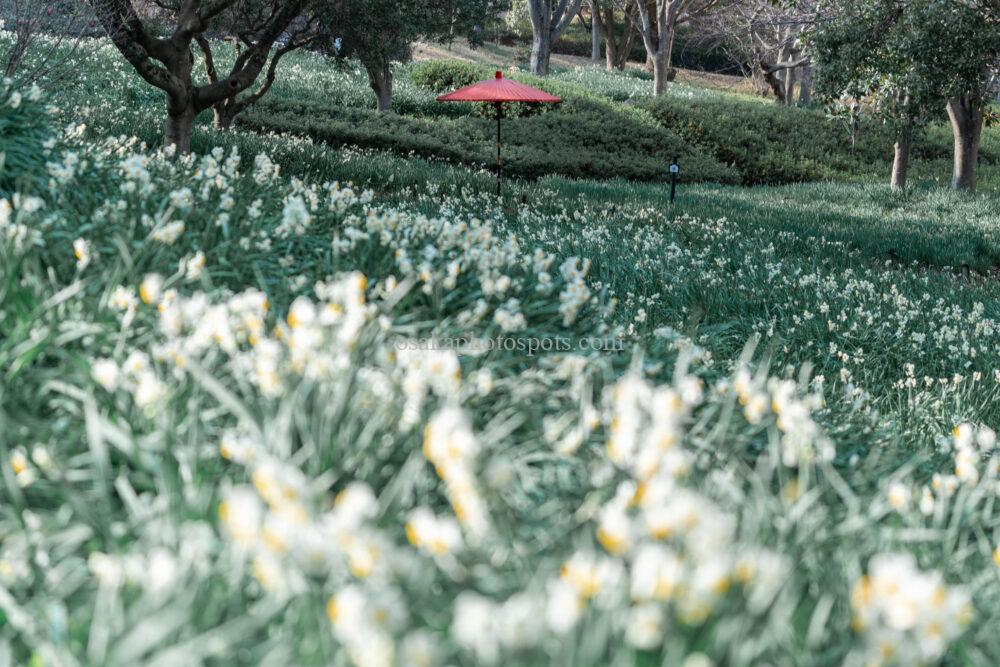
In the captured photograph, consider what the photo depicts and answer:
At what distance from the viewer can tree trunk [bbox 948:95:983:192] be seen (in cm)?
1708

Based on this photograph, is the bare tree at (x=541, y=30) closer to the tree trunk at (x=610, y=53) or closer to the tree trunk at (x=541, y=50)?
the tree trunk at (x=541, y=50)

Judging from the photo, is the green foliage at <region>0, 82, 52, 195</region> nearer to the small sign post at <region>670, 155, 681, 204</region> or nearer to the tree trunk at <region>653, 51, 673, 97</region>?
the small sign post at <region>670, 155, 681, 204</region>

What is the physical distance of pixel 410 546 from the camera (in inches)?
91.7

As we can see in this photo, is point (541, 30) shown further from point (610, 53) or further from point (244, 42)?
point (244, 42)

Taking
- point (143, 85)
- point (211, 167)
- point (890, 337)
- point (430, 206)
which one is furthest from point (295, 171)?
point (143, 85)

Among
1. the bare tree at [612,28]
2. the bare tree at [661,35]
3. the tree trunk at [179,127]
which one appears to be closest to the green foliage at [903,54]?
the tree trunk at [179,127]

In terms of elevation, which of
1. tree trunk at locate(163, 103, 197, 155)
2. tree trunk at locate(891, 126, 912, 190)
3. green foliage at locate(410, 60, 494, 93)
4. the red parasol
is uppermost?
green foliage at locate(410, 60, 494, 93)

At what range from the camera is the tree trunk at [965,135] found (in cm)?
1708

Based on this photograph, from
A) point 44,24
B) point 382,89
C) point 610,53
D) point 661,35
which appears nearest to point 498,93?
point 44,24

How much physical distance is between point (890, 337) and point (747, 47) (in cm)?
3854

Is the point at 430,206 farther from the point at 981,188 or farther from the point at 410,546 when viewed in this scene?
the point at 981,188

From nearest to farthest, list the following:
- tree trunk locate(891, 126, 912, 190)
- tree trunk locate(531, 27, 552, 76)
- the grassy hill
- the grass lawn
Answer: the grass lawn, the grassy hill, tree trunk locate(891, 126, 912, 190), tree trunk locate(531, 27, 552, 76)

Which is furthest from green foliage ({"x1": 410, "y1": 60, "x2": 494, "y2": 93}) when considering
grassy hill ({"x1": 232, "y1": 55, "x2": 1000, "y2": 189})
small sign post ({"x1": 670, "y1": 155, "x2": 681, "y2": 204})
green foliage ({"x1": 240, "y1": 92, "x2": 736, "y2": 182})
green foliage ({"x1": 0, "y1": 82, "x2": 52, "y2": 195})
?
green foliage ({"x1": 0, "y1": 82, "x2": 52, "y2": 195})

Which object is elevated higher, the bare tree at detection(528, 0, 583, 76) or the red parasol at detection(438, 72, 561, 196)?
the bare tree at detection(528, 0, 583, 76)
